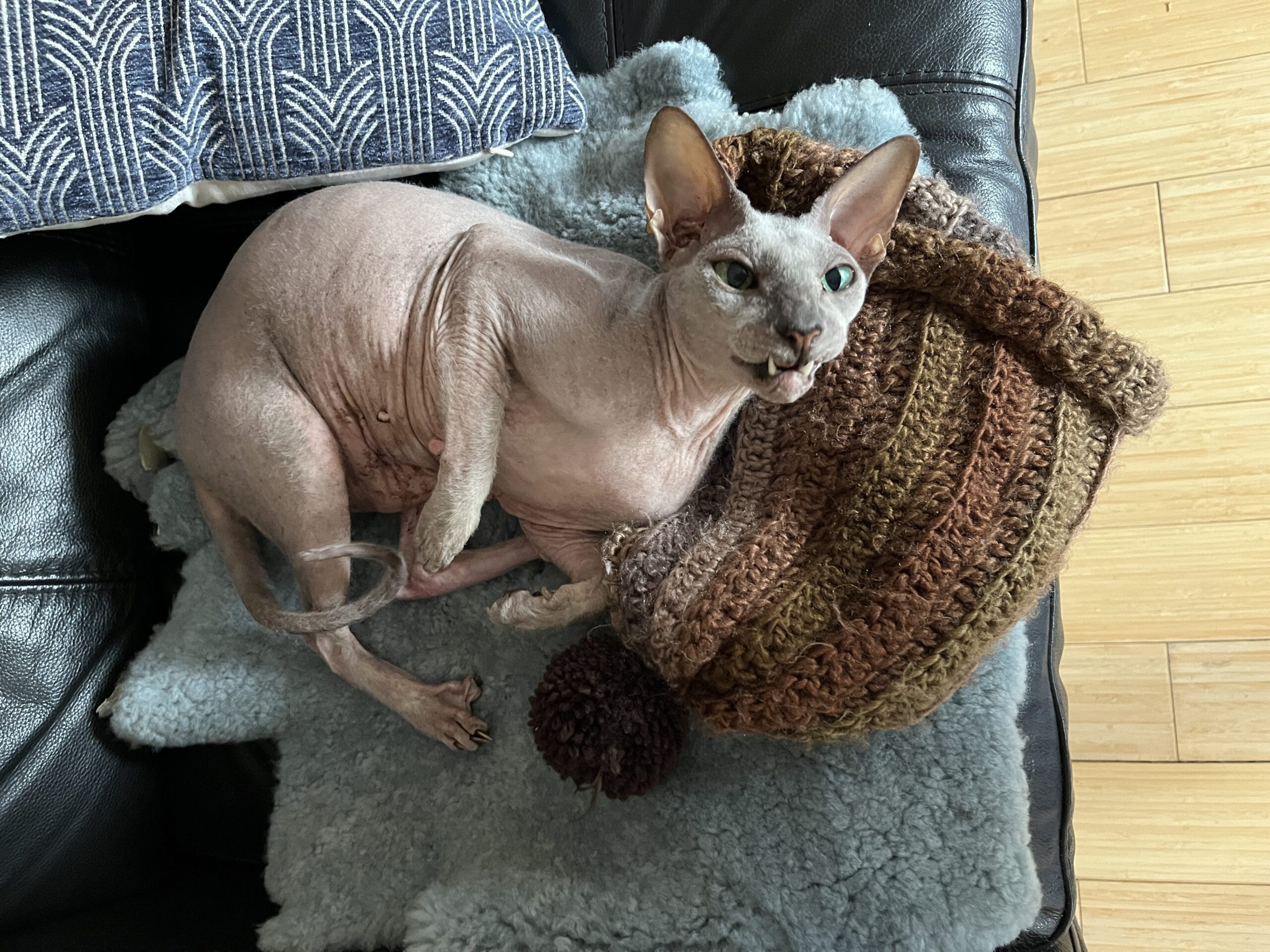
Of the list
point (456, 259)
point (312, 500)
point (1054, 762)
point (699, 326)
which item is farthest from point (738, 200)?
point (1054, 762)

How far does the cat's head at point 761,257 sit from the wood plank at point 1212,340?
0.85m

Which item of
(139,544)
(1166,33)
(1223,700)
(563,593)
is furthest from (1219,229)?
(139,544)

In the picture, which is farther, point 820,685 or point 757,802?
point 757,802

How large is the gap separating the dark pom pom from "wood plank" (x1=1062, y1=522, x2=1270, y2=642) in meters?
0.85

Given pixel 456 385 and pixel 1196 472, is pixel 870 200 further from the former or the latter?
pixel 1196 472

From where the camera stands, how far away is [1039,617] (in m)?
1.12

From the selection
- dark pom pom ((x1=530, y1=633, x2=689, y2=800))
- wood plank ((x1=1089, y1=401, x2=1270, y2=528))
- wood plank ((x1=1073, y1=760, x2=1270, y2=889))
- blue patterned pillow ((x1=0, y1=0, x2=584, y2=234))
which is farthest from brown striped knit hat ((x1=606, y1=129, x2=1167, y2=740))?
wood plank ((x1=1073, y1=760, x2=1270, y2=889))

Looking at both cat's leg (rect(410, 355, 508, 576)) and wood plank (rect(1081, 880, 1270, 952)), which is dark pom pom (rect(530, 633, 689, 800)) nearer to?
cat's leg (rect(410, 355, 508, 576))

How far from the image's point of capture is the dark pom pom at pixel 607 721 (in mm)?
1019

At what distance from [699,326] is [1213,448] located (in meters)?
1.11

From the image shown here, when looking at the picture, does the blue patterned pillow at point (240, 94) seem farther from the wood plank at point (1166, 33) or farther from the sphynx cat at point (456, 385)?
the wood plank at point (1166, 33)

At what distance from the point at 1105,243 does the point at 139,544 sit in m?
1.69

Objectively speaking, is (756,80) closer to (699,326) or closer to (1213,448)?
(699,326)

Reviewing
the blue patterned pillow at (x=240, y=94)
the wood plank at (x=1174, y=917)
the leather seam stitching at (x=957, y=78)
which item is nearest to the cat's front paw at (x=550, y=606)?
the blue patterned pillow at (x=240, y=94)
